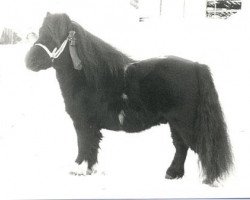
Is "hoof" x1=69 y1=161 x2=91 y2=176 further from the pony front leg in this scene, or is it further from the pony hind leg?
the pony hind leg

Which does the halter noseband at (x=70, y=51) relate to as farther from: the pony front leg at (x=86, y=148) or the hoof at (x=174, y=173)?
the hoof at (x=174, y=173)

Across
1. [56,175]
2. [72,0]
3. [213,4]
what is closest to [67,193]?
[56,175]

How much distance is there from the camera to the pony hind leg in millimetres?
1909

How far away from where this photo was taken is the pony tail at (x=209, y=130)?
1.82 m

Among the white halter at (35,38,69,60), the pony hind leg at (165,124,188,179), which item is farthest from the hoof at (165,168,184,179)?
the white halter at (35,38,69,60)

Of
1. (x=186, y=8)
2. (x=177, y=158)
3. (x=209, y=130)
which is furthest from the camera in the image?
(x=186, y=8)

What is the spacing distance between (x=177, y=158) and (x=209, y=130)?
214mm

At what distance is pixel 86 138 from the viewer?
1884mm

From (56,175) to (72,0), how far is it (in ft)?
2.74

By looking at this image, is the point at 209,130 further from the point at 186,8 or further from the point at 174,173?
the point at 186,8

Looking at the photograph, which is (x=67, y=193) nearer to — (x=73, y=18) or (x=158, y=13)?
(x=73, y=18)

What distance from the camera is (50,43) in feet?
6.07

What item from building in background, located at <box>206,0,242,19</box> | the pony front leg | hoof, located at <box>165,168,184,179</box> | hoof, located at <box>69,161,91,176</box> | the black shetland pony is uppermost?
building in background, located at <box>206,0,242,19</box>

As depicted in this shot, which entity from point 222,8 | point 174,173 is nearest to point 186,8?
point 222,8
